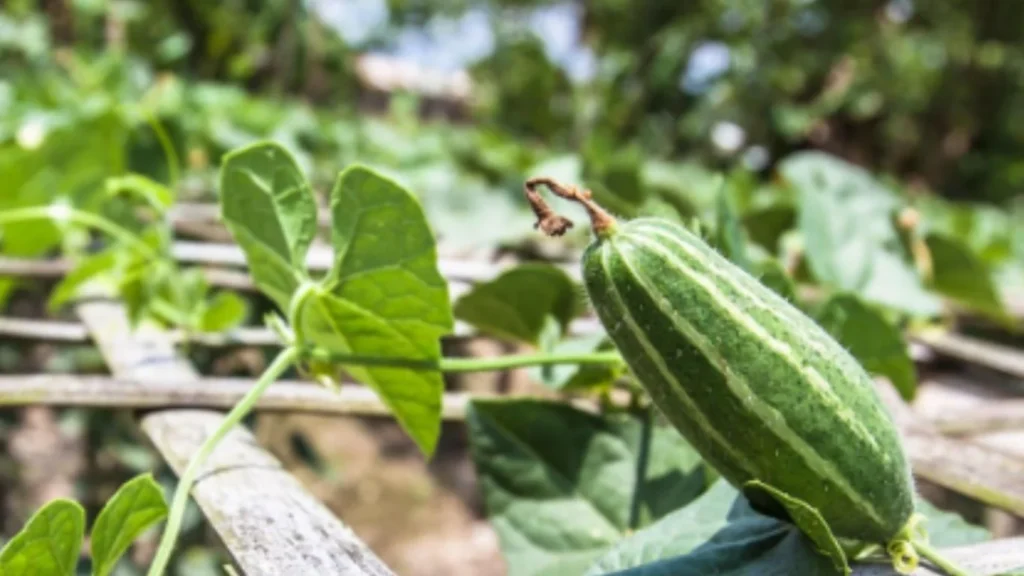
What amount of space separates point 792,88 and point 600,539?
1106 centimetres

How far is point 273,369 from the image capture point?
2.27 ft

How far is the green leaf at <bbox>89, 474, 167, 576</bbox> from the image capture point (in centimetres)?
54

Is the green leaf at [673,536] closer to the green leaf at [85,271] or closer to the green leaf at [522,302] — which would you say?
the green leaf at [522,302]

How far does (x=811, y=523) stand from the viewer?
1.66 feet

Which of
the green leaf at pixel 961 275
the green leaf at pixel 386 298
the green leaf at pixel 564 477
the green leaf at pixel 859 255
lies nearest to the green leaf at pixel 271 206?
the green leaf at pixel 386 298

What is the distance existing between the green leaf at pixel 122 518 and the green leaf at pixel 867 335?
57cm

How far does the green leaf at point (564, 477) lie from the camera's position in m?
0.76

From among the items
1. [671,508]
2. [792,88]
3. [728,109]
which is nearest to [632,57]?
[728,109]

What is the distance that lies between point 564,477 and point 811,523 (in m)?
0.30

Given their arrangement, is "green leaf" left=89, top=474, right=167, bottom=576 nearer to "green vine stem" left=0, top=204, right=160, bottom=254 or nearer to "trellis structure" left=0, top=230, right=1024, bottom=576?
"trellis structure" left=0, top=230, right=1024, bottom=576

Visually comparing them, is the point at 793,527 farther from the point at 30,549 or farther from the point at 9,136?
the point at 9,136

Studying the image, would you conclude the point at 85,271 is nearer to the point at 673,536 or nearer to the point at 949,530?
the point at 673,536

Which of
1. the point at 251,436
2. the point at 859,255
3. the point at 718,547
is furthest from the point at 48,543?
the point at 859,255

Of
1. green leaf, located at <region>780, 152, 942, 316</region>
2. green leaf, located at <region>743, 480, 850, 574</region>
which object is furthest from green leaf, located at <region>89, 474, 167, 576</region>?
green leaf, located at <region>780, 152, 942, 316</region>
